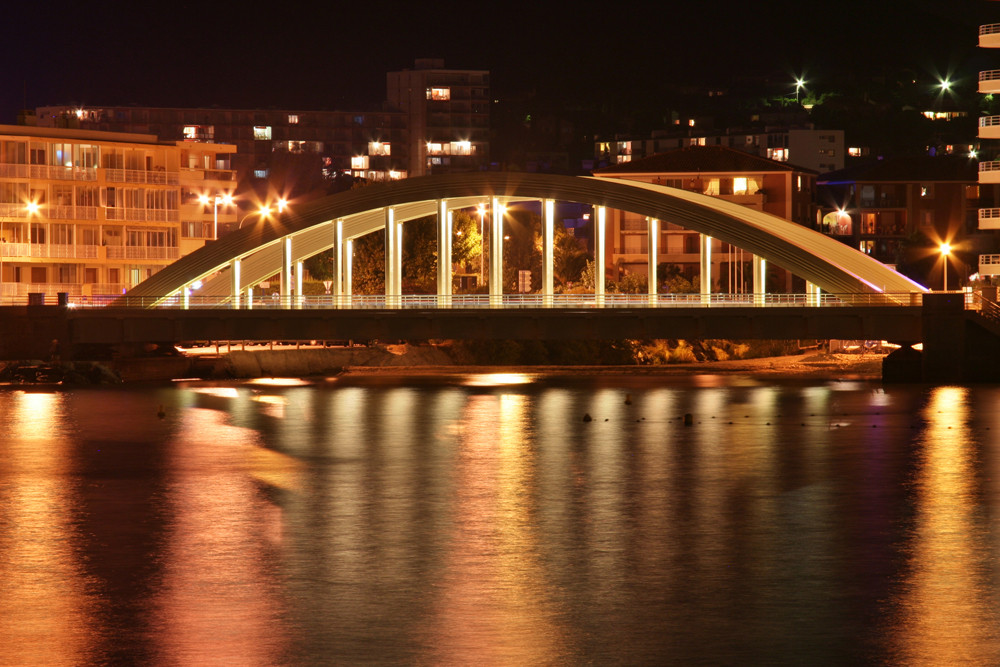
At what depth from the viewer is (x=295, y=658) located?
18.4 metres

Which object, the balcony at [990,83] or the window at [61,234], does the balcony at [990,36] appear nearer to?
the balcony at [990,83]

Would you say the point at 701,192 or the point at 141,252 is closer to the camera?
the point at 141,252

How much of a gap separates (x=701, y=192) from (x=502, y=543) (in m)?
96.3

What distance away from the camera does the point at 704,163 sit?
121 meters

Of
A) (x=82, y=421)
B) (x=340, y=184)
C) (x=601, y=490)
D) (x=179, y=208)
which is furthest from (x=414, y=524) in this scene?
(x=340, y=184)

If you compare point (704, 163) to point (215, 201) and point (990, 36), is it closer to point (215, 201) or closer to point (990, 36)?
point (990, 36)

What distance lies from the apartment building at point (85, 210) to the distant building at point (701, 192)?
3360 centimetres

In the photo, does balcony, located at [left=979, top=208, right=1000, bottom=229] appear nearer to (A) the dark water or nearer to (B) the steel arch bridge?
(B) the steel arch bridge

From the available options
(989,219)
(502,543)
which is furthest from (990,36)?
(502,543)

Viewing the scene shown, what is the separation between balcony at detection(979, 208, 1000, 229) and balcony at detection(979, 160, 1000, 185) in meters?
1.72

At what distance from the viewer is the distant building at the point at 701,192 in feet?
393

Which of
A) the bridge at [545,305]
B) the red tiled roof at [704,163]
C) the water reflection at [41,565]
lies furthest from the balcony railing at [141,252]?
the water reflection at [41,565]

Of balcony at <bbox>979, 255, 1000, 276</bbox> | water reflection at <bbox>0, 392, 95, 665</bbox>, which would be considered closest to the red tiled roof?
balcony at <bbox>979, 255, 1000, 276</bbox>

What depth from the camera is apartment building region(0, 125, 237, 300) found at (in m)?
103
